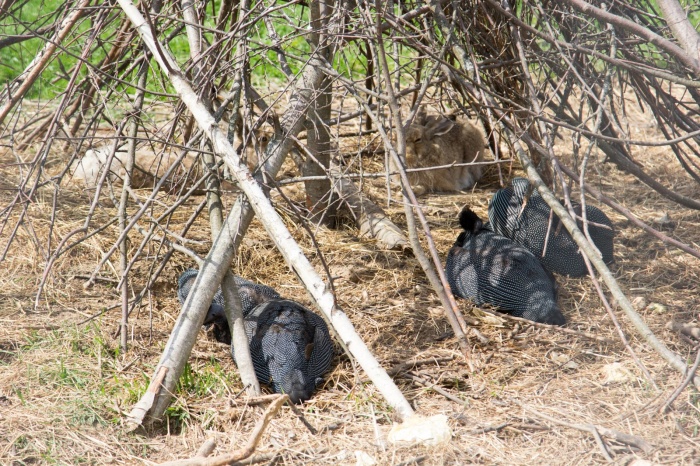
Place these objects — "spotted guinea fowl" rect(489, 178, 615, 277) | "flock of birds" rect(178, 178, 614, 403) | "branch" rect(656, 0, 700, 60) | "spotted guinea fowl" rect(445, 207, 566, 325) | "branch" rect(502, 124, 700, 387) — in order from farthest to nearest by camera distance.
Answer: "spotted guinea fowl" rect(489, 178, 615, 277) < "spotted guinea fowl" rect(445, 207, 566, 325) < "flock of birds" rect(178, 178, 614, 403) < "branch" rect(502, 124, 700, 387) < "branch" rect(656, 0, 700, 60)

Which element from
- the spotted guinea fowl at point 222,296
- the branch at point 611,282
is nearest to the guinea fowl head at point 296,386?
the spotted guinea fowl at point 222,296

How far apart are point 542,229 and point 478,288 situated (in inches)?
32.5

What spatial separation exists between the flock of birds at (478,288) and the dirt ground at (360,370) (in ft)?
0.37

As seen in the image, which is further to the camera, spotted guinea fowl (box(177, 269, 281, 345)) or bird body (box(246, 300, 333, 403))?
spotted guinea fowl (box(177, 269, 281, 345))

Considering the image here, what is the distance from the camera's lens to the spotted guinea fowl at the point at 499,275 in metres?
4.22

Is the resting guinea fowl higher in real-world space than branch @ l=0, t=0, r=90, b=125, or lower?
lower

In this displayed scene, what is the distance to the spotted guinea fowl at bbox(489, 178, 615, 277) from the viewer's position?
473 cm

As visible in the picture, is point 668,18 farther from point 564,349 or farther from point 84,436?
point 84,436

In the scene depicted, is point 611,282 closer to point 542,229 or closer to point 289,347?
point 289,347

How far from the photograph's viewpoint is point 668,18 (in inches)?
102

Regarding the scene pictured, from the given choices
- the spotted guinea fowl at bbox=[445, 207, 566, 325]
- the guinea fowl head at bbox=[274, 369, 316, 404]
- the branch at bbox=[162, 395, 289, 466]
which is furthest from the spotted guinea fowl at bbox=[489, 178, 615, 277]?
the branch at bbox=[162, 395, 289, 466]

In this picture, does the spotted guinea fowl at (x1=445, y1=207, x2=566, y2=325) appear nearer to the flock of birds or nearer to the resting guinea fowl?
the flock of birds

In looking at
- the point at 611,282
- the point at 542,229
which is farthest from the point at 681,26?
the point at 542,229

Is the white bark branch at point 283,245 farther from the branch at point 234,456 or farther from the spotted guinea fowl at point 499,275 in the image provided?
the spotted guinea fowl at point 499,275
